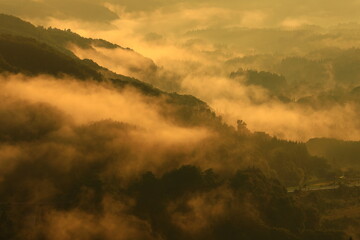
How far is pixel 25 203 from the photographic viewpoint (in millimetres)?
190875

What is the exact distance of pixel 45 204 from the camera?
192 metres

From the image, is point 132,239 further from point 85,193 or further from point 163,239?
point 85,193

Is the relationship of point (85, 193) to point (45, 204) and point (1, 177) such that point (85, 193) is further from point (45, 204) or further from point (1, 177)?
point (1, 177)

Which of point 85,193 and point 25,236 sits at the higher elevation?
point 85,193

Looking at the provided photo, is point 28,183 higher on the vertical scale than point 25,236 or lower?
higher

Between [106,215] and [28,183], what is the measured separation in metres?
33.3

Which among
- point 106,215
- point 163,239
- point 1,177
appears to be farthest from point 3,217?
point 163,239

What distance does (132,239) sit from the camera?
188250mm

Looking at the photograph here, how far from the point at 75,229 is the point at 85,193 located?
17.3 m

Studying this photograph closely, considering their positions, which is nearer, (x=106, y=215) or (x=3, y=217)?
(x=3, y=217)

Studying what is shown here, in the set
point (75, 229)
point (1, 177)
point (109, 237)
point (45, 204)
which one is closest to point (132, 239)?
point (109, 237)

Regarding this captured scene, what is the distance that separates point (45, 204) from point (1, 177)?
22.2 meters

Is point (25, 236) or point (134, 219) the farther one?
point (134, 219)

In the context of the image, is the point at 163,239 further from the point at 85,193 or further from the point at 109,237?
the point at 85,193
